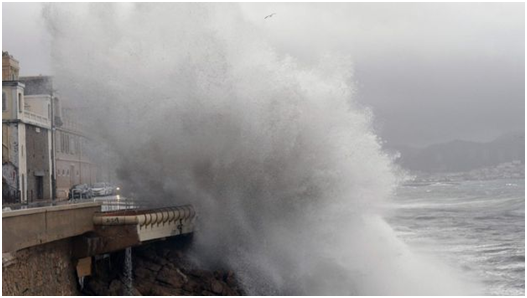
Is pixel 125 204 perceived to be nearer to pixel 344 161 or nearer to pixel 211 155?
pixel 211 155

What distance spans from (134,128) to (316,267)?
408 cm

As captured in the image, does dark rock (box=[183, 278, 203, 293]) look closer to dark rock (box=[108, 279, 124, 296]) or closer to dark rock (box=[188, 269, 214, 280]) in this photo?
dark rock (box=[188, 269, 214, 280])

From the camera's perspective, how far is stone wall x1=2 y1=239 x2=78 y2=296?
29.3 feet

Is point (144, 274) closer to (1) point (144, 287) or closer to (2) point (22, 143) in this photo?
(1) point (144, 287)

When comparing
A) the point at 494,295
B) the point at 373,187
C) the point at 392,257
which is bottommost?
the point at 494,295

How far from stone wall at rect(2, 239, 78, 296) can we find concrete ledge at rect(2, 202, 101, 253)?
5.1 inches

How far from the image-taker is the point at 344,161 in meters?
13.0

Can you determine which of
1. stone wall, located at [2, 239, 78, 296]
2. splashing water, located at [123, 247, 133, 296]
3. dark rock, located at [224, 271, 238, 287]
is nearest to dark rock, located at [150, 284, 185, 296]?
splashing water, located at [123, 247, 133, 296]

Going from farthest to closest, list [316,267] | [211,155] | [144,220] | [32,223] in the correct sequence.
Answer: [211,155] → [316,267] → [144,220] → [32,223]

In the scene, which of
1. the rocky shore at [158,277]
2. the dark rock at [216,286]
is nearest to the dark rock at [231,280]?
the rocky shore at [158,277]

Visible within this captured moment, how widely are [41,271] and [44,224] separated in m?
0.58

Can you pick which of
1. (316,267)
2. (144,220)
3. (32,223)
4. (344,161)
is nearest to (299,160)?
(344,161)

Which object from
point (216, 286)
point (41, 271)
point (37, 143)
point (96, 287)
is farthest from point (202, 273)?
point (37, 143)

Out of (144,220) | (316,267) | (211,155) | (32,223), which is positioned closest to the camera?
(32,223)
